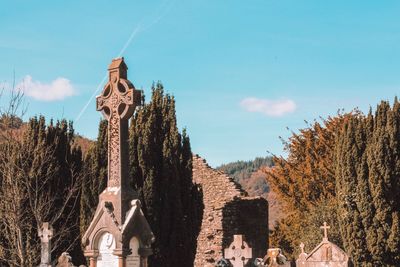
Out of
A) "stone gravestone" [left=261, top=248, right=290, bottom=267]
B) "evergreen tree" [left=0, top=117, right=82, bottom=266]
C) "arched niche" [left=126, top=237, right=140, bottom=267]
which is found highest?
"evergreen tree" [left=0, top=117, right=82, bottom=266]

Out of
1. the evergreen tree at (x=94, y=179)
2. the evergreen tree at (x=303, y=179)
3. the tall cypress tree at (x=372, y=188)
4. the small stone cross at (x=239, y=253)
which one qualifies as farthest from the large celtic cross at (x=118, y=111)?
the evergreen tree at (x=303, y=179)

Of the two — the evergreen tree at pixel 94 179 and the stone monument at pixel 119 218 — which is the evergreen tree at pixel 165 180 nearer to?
the evergreen tree at pixel 94 179

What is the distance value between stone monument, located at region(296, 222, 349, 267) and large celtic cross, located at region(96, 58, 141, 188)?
28.6 ft

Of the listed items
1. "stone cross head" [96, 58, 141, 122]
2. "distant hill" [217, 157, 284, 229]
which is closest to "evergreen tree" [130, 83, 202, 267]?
"stone cross head" [96, 58, 141, 122]

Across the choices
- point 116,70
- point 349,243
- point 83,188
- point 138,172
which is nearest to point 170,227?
point 138,172

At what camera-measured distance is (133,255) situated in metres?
11.1

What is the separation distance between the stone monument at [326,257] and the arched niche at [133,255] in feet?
27.7

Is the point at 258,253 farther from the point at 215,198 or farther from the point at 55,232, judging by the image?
the point at 55,232

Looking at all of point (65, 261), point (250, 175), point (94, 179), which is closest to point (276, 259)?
point (65, 261)

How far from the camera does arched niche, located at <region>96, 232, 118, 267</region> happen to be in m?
11.0

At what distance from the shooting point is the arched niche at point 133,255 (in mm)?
11088

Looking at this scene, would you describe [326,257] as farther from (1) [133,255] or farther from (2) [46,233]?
(1) [133,255]

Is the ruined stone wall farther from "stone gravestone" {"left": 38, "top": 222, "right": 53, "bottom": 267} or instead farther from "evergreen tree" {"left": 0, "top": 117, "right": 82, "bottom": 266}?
"stone gravestone" {"left": 38, "top": 222, "right": 53, "bottom": 267}

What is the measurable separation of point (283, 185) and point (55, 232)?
1605 centimetres
